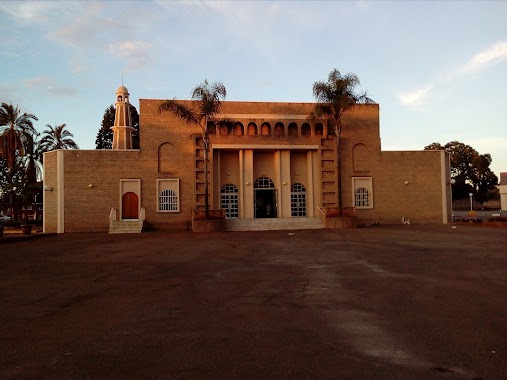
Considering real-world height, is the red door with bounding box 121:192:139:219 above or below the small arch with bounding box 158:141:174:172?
below

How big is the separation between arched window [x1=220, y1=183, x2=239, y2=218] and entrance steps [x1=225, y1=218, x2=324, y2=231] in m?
2.76

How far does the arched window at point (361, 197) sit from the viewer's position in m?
31.9

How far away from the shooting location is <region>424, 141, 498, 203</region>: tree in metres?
74.8

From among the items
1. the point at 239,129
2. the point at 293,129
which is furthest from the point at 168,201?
the point at 293,129

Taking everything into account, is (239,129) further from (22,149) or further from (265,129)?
(22,149)

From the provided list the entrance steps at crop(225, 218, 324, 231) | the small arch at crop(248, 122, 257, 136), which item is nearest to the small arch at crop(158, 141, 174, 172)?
the small arch at crop(248, 122, 257, 136)

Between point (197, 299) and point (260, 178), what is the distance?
2530 centimetres

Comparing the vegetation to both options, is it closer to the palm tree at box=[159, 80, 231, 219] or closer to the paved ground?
the palm tree at box=[159, 80, 231, 219]

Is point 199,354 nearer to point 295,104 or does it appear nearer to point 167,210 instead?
point 167,210

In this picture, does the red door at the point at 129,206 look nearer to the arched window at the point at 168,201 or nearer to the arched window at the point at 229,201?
the arched window at the point at 168,201

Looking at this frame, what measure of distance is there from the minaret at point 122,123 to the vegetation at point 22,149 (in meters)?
8.83

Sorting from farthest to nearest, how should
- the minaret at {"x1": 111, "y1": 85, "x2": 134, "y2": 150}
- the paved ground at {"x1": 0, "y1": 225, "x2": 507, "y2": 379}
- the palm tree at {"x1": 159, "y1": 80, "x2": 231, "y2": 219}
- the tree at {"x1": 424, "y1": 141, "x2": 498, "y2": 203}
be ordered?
1. the tree at {"x1": 424, "y1": 141, "x2": 498, "y2": 203}
2. the minaret at {"x1": 111, "y1": 85, "x2": 134, "y2": 150}
3. the palm tree at {"x1": 159, "y1": 80, "x2": 231, "y2": 219}
4. the paved ground at {"x1": 0, "y1": 225, "x2": 507, "y2": 379}

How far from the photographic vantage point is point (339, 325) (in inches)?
226

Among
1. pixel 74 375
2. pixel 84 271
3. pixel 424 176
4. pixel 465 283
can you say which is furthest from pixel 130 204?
pixel 74 375
